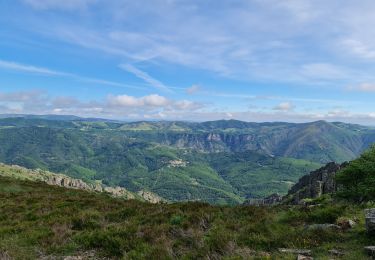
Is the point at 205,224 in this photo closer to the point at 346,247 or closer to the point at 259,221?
the point at 259,221

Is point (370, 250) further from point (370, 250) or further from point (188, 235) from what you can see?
point (188, 235)

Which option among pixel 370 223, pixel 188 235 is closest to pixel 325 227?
pixel 370 223

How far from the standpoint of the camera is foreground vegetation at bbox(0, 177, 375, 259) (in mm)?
13422

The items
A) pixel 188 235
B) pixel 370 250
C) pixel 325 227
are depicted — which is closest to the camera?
pixel 370 250

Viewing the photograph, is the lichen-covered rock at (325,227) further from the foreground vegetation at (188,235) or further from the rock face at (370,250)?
the rock face at (370,250)

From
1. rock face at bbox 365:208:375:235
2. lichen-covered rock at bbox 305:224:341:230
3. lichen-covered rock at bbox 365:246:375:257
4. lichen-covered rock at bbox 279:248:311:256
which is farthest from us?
lichen-covered rock at bbox 305:224:341:230

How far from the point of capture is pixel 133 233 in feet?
53.4

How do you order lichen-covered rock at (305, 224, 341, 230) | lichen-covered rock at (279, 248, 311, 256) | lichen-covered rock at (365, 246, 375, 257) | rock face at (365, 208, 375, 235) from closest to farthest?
1. lichen-covered rock at (365, 246, 375, 257)
2. lichen-covered rock at (279, 248, 311, 256)
3. rock face at (365, 208, 375, 235)
4. lichen-covered rock at (305, 224, 341, 230)

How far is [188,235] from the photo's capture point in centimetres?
1548

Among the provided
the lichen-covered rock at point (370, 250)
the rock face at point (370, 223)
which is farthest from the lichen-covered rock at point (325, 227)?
the lichen-covered rock at point (370, 250)

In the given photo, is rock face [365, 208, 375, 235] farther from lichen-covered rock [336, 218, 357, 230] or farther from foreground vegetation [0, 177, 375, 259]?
lichen-covered rock [336, 218, 357, 230]

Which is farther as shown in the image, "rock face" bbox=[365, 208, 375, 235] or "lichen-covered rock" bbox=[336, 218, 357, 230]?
"lichen-covered rock" bbox=[336, 218, 357, 230]

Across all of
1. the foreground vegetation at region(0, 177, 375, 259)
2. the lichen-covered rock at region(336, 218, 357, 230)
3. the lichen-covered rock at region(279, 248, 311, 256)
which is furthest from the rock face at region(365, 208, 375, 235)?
the lichen-covered rock at region(279, 248, 311, 256)

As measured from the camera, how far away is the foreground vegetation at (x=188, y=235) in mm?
13422
